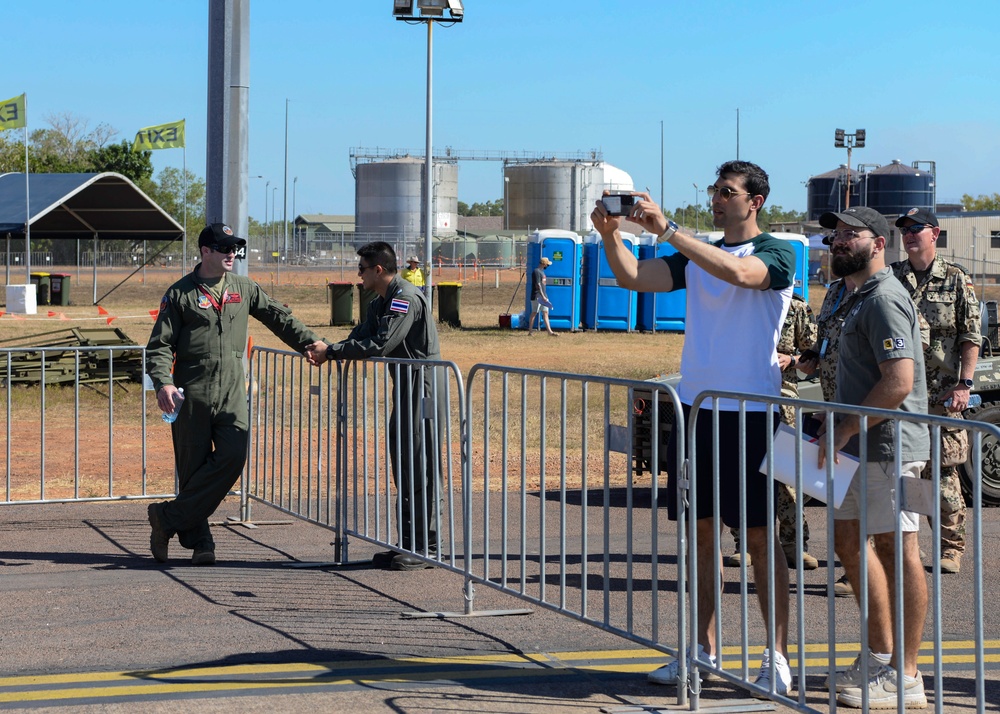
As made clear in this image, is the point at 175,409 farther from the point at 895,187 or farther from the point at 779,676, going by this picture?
the point at 895,187

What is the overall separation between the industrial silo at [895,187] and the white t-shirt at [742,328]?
79.9 metres

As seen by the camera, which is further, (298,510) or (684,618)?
(298,510)

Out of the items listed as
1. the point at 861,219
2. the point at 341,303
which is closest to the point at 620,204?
the point at 861,219

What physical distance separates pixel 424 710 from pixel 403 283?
317 centimetres

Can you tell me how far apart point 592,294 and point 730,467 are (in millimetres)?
25662

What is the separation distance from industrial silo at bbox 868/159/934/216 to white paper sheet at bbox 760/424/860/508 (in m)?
80.3

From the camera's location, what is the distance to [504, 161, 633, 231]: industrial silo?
92312mm

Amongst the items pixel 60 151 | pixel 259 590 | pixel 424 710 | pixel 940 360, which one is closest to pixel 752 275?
pixel 424 710

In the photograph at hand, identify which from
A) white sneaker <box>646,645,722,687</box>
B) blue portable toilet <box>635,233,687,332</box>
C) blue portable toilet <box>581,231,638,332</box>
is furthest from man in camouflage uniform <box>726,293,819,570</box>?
blue portable toilet <box>635,233,687,332</box>

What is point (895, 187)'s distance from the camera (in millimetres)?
81312

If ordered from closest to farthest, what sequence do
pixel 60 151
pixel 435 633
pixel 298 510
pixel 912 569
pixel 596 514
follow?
pixel 912 569 < pixel 435 633 < pixel 298 510 < pixel 596 514 < pixel 60 151

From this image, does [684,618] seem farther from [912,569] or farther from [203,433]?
[203,433]

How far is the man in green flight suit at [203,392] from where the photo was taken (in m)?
7.25

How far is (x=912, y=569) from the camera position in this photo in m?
4.44
